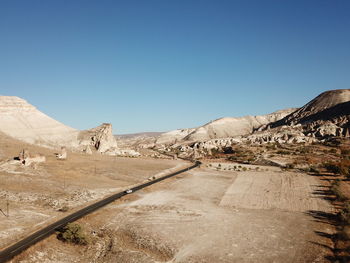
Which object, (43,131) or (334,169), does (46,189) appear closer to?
(334,169)

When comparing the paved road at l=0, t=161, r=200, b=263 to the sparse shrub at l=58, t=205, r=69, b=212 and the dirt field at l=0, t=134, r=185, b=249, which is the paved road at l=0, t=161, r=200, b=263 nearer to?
the dirt field at l=0, t=134, r=185, b=249

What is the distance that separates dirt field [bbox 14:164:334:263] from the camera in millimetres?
15930

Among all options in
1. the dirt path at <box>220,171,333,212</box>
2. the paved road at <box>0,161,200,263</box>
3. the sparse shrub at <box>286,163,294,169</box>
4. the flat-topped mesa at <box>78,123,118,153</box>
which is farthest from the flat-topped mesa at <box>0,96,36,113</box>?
the sparse shrub at <box>286,163,294,169</box>

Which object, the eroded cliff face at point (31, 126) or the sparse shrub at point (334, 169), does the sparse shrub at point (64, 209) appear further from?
the eroded cliff face at point (31, 126)

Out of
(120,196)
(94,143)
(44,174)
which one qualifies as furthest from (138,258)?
(94,143)

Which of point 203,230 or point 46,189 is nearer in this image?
point 203,230

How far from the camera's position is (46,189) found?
3070 centimetres

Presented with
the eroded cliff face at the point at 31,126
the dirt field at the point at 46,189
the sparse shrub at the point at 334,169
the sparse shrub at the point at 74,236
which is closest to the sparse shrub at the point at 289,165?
the sparse shrub at the point at 334,169

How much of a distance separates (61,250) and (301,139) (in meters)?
97.7

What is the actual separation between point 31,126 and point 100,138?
65.3 feet

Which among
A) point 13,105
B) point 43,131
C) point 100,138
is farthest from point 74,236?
point 13,105

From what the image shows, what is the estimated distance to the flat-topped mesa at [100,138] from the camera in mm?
85500

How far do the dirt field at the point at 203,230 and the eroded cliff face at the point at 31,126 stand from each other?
5488cm

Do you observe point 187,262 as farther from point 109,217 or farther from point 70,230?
point 109,217
